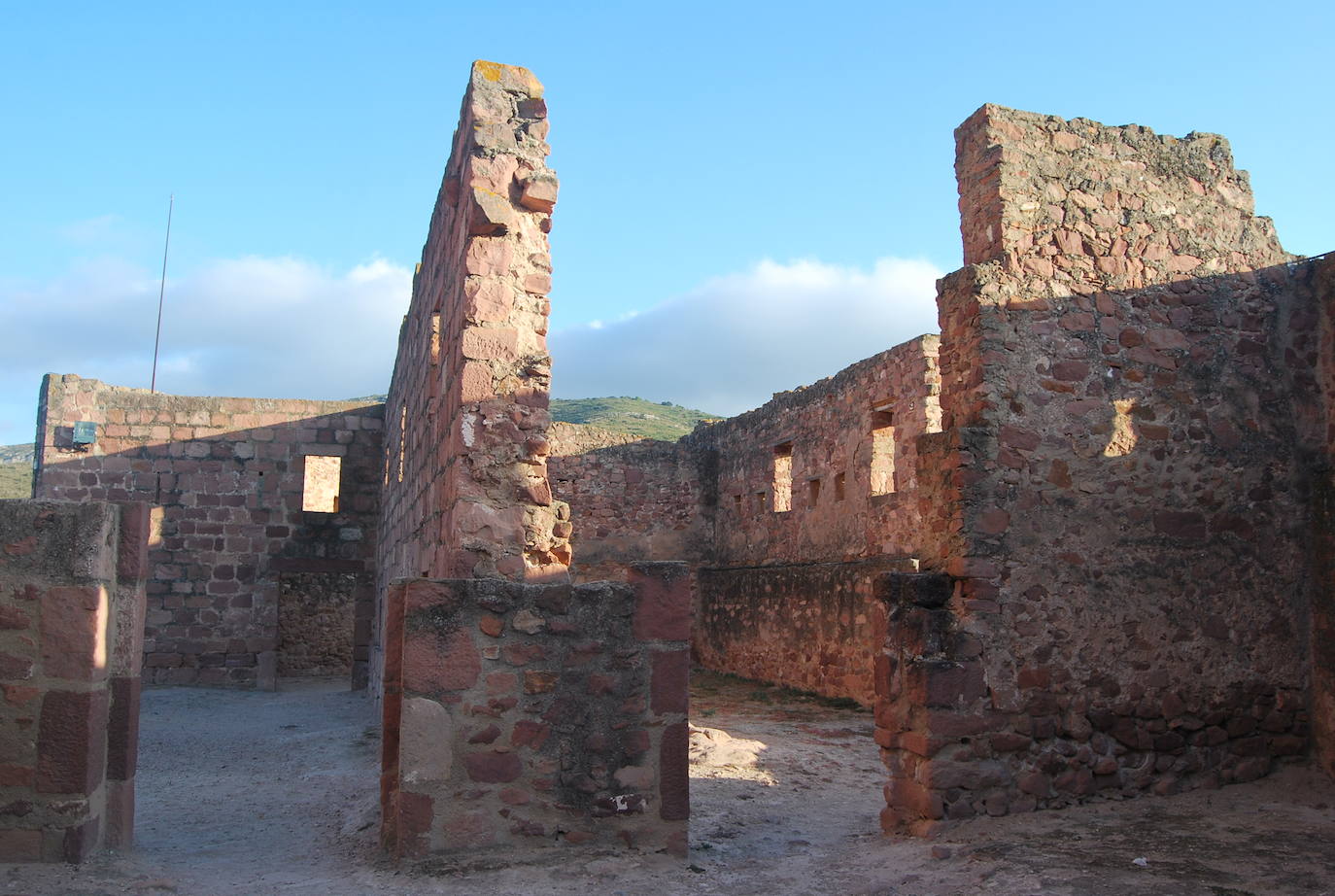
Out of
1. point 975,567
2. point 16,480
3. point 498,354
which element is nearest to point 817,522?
point 975,567

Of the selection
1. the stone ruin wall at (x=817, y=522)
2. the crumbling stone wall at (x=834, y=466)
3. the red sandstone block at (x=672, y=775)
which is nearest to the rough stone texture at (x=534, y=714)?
the red sandstone block at (x=672, y=775)

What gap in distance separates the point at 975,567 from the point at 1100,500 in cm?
99

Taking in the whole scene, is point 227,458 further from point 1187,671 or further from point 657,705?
point 1187,671

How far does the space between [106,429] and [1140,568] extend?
1485 cm

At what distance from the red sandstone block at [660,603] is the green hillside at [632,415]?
137 feet

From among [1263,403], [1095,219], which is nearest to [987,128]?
[1095,219]

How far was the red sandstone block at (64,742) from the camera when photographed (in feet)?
15.9

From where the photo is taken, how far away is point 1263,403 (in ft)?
22.0

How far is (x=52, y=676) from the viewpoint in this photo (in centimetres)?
486

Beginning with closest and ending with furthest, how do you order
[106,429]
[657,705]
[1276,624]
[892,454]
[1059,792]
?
[657,705]
[1059,792]
[1276,624]
[892,454]
[106,429]

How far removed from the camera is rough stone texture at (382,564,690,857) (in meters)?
5.16

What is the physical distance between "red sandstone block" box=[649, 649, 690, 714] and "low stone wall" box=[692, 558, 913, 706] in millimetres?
6266

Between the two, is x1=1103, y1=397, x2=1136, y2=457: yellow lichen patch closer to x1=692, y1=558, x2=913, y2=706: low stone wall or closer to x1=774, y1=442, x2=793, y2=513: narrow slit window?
x1=692, y1=558, x2=913, y2=706: low stone wall

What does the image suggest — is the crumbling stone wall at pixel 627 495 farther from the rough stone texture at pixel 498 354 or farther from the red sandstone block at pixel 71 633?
the red sandstone block at pixel 71 633
